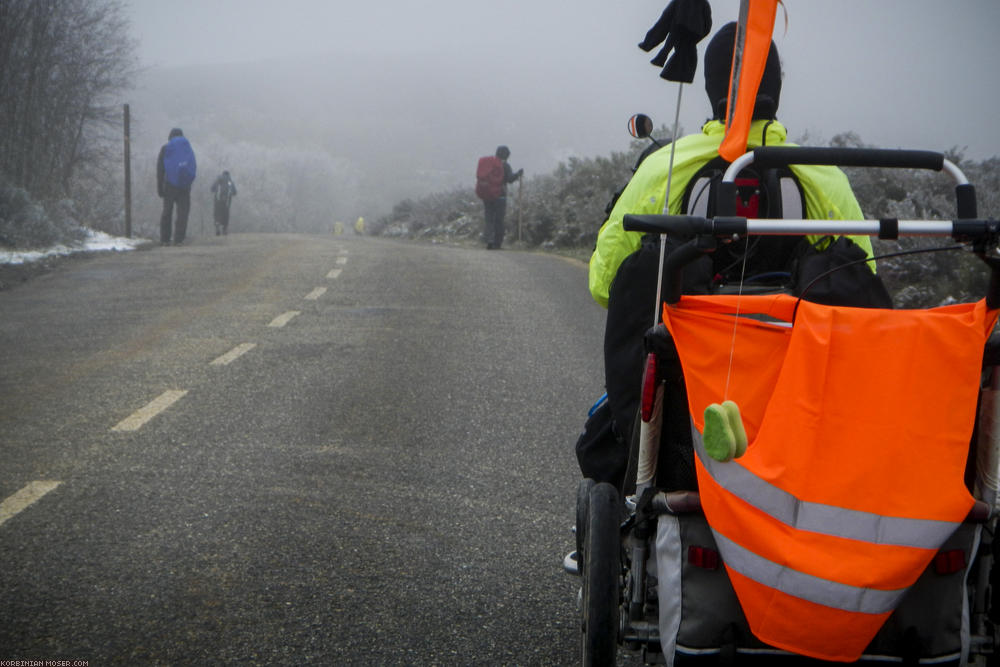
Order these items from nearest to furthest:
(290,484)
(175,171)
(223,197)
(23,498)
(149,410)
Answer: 1. (23,498)
2. (290,484)
3. (149,410)
4. (175,171)
5. (223,197)

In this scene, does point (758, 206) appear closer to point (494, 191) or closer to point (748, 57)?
point (748, 57)

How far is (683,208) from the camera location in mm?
3150

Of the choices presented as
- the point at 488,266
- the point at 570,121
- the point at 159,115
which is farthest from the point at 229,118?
the point at 488,266

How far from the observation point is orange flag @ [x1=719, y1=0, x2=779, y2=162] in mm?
2691

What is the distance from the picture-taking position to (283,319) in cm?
1076

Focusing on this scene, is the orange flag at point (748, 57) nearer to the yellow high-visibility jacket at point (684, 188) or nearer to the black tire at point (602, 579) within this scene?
the yellow high-visibility jacket at point (684, 188)

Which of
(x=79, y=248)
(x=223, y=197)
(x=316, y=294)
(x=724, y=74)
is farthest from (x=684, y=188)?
(x=223, y=197)

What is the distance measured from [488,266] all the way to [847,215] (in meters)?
13.8

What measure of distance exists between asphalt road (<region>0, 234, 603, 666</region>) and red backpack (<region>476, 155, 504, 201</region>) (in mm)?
12083

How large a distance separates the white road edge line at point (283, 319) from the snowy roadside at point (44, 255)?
4.85m

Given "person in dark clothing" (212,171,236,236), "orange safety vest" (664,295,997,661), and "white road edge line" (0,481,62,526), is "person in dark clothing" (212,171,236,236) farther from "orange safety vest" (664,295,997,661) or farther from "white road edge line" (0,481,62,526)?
"orange safety vest" (664,295,997,661)

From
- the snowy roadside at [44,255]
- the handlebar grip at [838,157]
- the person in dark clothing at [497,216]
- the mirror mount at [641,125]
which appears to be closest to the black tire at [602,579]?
the handlebar grip at [838,157]

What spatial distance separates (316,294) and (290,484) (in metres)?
7.77

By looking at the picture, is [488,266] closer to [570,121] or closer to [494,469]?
[494,469]
